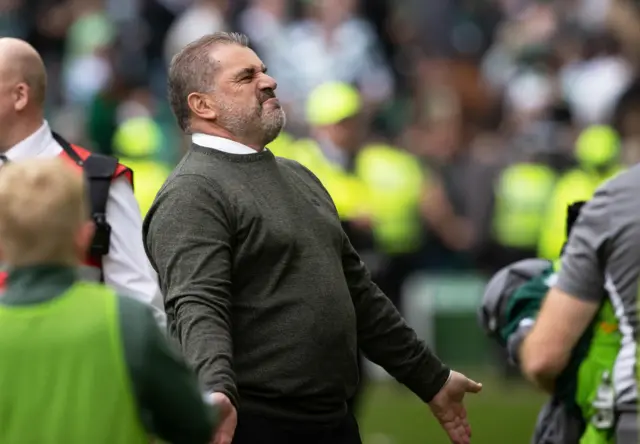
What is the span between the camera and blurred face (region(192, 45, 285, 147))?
18.4 ft

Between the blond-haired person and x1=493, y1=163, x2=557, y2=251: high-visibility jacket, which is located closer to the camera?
the blond-haired person

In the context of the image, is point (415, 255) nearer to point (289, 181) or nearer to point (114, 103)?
point (114, 103)

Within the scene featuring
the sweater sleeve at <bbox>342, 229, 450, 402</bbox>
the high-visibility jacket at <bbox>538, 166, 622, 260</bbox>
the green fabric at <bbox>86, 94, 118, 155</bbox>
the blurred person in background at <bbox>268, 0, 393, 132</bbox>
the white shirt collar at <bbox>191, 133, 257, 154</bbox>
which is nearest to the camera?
the white shirt collar at <bbox>191, 133, 257, 154</bbox>

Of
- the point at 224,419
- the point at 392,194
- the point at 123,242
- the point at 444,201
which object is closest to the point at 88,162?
the point at 123,242

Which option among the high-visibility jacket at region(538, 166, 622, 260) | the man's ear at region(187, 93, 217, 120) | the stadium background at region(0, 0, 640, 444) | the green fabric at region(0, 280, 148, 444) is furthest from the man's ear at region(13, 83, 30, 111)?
the stadium background at region(0, 0, 640, 444)

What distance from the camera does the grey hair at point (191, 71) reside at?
5637 millimetres

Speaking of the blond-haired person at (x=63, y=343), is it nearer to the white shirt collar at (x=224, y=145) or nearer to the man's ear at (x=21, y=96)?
the white shirt collar at (x=224, y=145)

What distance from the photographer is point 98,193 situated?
6.12 m

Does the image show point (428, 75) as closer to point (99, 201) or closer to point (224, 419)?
point (99, 201)

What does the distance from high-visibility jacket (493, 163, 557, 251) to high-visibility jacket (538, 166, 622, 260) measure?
19.4 inches

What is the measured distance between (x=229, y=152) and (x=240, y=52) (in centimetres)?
35

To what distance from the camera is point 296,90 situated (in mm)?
17438

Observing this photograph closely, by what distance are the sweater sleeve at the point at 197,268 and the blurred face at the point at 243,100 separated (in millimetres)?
268

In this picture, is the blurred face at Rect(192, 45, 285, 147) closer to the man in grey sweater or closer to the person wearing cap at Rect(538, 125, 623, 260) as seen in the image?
the man in grey sweater
